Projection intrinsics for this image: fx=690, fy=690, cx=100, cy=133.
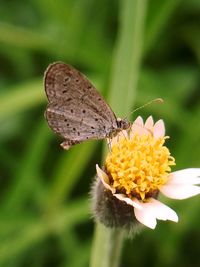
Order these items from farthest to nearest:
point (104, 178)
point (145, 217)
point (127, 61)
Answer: point (127, 61)
point (104, 178)
point (145, 217)

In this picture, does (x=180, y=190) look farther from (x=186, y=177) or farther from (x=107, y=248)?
(x=107, y=248)

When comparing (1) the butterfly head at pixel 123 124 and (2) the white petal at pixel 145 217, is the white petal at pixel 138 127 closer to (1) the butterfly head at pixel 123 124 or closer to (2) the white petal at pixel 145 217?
(1) the butterfly head at pixel 123 124

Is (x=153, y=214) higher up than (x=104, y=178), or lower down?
lower down

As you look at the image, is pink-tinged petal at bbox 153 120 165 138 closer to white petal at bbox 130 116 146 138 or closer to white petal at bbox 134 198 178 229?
white petal at bbox 130 116 146 138

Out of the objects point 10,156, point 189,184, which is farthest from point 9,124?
point 189,184

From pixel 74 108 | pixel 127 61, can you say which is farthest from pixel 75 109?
pixel 127 61
